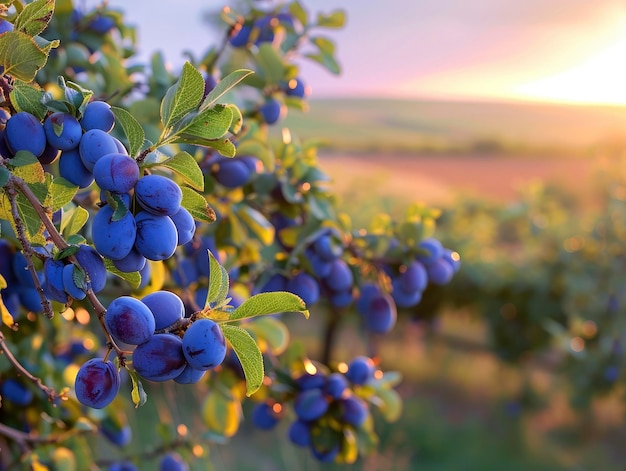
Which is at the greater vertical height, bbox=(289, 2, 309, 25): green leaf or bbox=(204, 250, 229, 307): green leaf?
bbox=(289, 2, 309, 25): green leaf

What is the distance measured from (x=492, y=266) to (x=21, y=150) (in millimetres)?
4374

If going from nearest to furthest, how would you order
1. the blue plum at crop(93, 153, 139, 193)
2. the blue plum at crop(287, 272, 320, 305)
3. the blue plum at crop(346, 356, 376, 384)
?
the blue plum at crop(93, 153, 139, 193)
the blue plum at crop(287, 272, 320, 305)
the blue plum at crop(346, 356, 376, 384)

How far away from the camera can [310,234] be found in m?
1.02

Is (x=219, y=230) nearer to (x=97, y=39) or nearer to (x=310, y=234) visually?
(x=310, y=234)

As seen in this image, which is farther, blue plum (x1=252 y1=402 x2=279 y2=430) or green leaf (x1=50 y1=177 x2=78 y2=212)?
blue plum (x1=252 y1=402 x2=279 y2=430)

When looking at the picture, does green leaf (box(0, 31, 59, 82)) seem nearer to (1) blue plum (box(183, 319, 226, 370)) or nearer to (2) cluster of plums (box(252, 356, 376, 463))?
(1) blue plum (box(183, 319, 226, 370))

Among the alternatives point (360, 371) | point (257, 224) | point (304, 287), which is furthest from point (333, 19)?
point (360, 371)

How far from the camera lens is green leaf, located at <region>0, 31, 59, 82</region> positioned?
1.60 ft

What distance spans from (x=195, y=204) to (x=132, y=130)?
0.08 meters

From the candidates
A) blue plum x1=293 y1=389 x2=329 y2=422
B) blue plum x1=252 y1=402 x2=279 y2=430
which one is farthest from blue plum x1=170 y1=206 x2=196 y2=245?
blue plum x1=252 y1=402 x2=279 y2=430

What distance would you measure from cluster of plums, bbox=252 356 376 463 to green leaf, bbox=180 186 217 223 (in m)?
0.58

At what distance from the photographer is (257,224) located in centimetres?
109

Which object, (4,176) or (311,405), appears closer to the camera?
(4,176)

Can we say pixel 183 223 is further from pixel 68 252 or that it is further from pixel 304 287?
pixel 304 287
